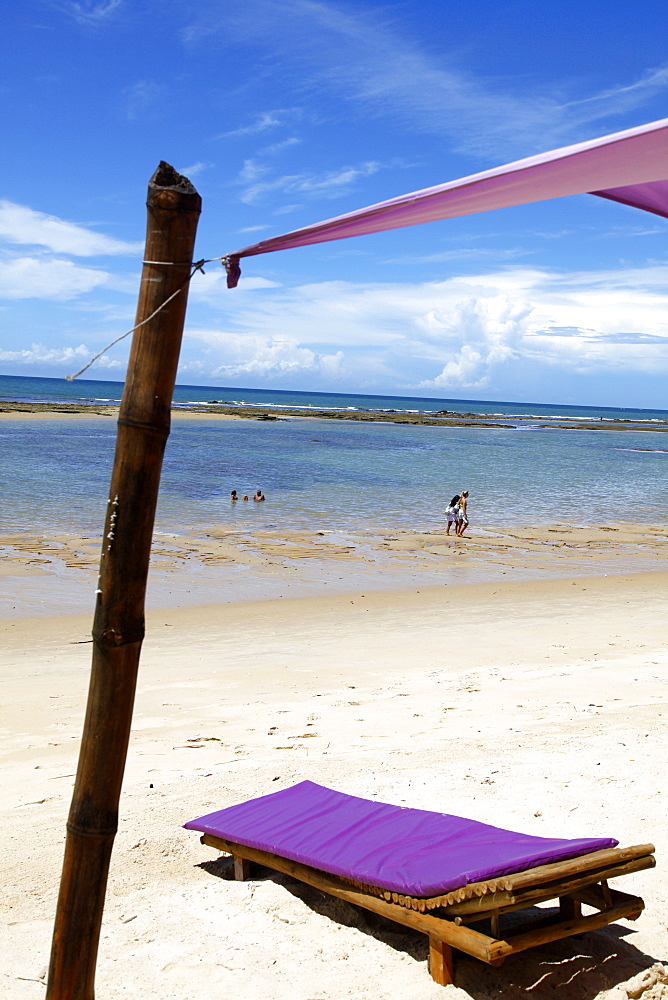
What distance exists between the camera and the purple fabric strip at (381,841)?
3.57 meters

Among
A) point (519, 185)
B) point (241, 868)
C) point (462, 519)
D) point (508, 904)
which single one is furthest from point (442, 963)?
point (462, 519)

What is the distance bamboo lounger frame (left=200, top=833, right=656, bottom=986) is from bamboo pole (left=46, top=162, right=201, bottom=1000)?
1296 millimetres

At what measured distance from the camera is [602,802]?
5199mm

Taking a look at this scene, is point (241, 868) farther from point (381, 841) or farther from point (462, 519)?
point (462, 519)

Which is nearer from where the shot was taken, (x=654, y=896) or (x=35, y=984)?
(x=35, y=984)

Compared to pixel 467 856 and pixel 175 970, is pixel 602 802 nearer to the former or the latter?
pixel 467 856

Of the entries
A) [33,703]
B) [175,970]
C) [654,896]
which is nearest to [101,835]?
[175,970]

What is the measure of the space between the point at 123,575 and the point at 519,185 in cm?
187

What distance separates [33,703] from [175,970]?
168 inches

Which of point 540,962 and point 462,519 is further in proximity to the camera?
point 462,519

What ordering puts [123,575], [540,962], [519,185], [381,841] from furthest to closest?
1. [381,841]
2. [540,962]
3. [519,185]
4. [123,575]

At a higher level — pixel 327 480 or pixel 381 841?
pixel 327 480

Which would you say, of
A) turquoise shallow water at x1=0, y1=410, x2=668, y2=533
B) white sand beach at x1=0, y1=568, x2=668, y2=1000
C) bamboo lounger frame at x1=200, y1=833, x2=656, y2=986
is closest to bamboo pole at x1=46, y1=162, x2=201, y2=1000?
white sand beach at x1=0, y1=568, x2=668, y2=1000

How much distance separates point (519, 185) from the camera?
2.97 meters
